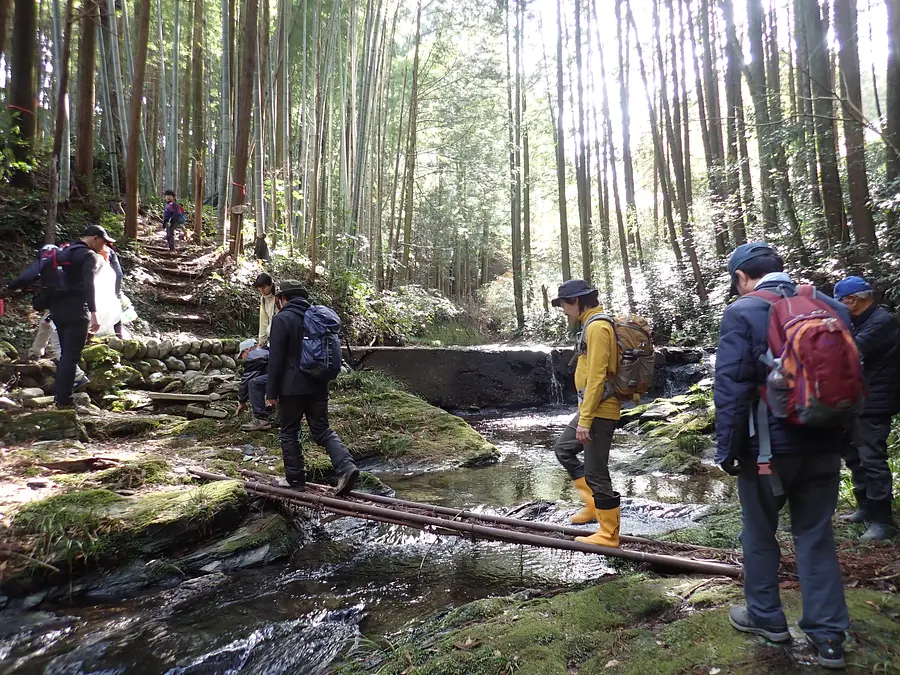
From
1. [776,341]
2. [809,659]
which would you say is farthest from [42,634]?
[776,341]

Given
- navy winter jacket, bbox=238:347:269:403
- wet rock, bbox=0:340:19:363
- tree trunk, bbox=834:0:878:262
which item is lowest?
navy winter jacket, bbox=238:347:269:403

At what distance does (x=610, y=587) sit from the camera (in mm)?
2559

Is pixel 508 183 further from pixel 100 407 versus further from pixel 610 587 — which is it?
pixel 610 587

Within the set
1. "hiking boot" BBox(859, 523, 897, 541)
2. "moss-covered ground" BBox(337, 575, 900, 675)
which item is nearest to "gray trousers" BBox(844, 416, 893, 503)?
"hiking boot" BBox(859, 523, 897, 541)

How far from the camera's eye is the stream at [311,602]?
8.11 ft

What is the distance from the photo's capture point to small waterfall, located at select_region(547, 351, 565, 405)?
11336 mm

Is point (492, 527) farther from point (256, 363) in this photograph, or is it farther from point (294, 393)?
point (256, 363)

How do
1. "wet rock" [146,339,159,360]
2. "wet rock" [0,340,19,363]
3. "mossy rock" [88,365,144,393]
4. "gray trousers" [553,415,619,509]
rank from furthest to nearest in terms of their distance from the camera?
1. "wet rock" [146,339,159,360]
2. "mossy rock" [88,365,144,393]
3. "wet rock" [0,340,19,363]
4. "gray trousers" [553,415,619,509]

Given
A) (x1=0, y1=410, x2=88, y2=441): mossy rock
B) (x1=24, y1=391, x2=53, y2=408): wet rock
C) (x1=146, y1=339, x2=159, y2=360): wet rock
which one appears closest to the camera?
(x1=0, y1=410, x2=88, y2=441): mossy rock

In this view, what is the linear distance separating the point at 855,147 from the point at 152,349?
29.4ft

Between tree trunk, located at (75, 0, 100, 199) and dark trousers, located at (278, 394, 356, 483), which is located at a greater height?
tree trunk, located at (75, 0, 100, 199)

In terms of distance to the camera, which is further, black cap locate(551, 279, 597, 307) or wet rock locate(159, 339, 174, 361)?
wet rock locate(159, 339, 174, 361)

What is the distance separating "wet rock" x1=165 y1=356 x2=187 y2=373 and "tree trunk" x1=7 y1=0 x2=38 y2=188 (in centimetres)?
403

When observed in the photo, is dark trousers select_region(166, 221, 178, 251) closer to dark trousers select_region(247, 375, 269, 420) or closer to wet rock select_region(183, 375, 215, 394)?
wet rock select_region(183, 375, 215, 394)
